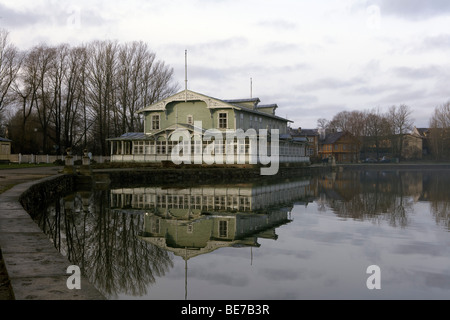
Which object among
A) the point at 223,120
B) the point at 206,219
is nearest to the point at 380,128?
the point at 223,120

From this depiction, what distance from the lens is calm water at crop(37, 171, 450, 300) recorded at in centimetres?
567

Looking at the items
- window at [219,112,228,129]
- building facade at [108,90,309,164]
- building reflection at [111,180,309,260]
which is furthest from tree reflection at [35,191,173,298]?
window at [219,112,228,129]

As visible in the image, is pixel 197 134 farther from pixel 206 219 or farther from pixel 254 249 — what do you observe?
pixel 254 249

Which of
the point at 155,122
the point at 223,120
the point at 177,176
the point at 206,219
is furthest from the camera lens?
the point at 155,122

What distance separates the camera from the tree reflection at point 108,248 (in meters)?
6.08

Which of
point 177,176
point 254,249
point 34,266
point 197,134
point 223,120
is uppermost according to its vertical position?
point 223,120

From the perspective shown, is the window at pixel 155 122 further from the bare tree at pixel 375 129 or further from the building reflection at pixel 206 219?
the bare tree at pixel 375 129

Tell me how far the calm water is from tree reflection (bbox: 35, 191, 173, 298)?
0.7 inches

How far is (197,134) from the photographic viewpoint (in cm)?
3441

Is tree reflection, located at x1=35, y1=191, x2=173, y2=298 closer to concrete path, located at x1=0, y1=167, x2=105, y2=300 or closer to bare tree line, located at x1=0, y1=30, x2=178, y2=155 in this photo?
concrete path, located at x1=0, y1=167, x2=105, y2=300

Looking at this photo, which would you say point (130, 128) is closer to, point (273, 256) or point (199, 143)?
point (199, 143)

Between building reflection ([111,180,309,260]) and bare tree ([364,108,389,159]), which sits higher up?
bare tree ([364,108,389,159])

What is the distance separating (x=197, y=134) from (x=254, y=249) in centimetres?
2677
